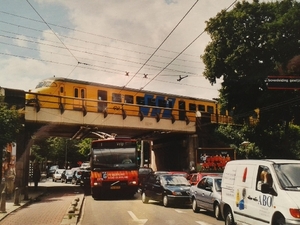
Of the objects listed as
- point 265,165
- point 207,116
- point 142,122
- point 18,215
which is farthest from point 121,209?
point 207,116

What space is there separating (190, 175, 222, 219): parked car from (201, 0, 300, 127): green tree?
15851 mm

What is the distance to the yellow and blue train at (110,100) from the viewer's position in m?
25.7

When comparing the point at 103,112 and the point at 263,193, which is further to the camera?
the point at 103,112

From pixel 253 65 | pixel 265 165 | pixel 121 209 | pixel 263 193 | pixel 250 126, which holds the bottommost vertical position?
pixel 121 209

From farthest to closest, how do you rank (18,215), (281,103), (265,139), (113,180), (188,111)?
1. (265,139)
2. (188,111)
3. (281,103)
4. (113,180)
5. (18,215)

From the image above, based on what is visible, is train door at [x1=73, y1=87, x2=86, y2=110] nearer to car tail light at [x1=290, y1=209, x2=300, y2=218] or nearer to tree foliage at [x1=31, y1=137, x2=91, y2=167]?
car tail light at [x1=290, y1=209, x2=300, y2=218]

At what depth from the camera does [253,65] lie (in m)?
29.4

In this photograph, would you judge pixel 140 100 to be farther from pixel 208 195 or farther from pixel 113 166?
pixel 208 195

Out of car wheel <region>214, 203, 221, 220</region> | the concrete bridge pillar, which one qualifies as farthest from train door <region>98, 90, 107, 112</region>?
car wheel <region>214, 203, 221, 220</region>

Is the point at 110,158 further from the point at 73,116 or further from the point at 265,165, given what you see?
the point at 265,165

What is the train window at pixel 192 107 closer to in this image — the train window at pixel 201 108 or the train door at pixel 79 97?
the train window at pixel 201 108

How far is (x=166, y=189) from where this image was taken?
16.6 m

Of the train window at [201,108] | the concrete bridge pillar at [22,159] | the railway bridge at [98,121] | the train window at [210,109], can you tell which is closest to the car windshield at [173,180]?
the railway bridge at [98,121]

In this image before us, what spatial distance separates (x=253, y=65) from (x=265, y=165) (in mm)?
21925
